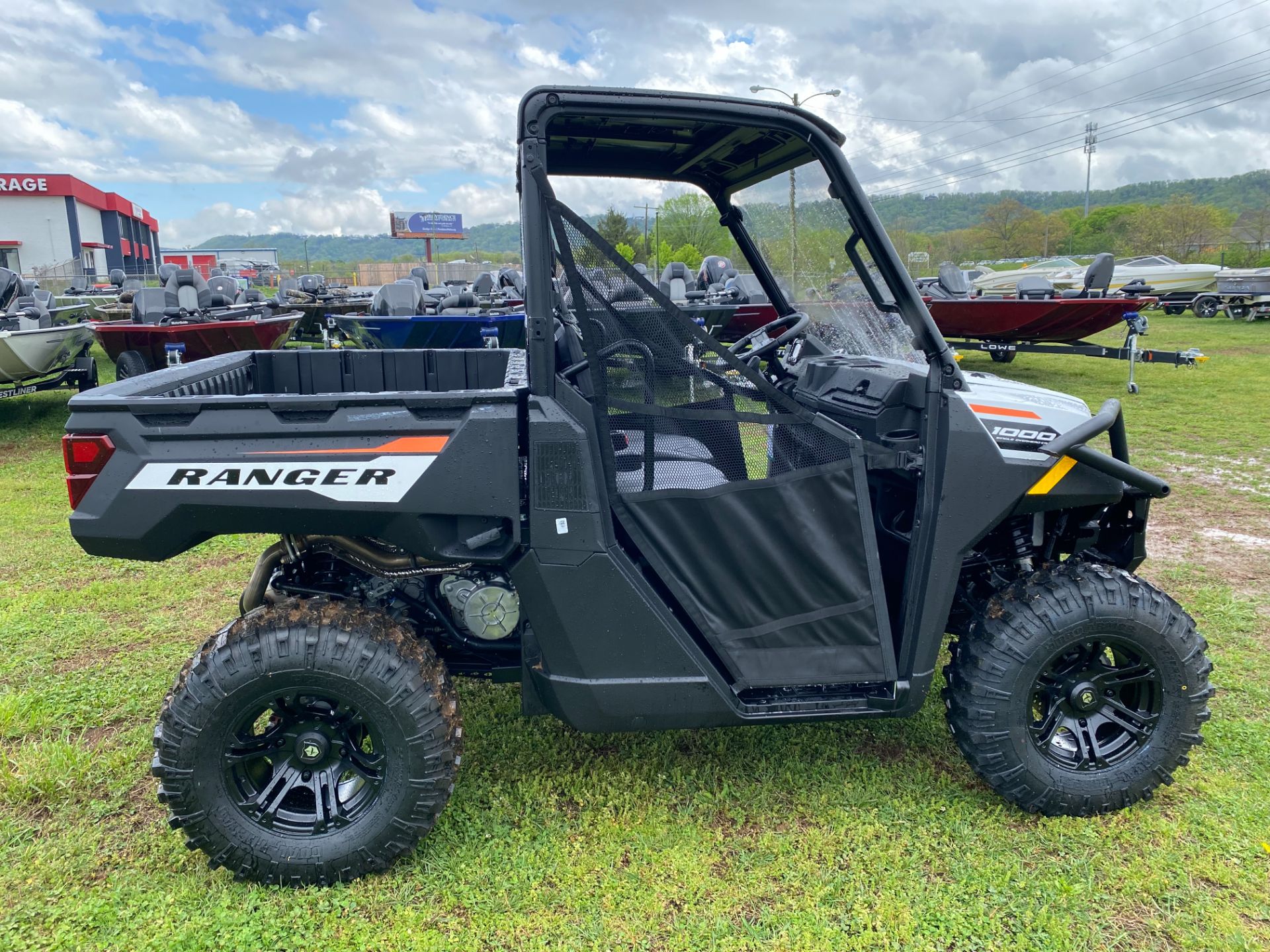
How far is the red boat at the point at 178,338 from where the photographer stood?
10109 millimetres

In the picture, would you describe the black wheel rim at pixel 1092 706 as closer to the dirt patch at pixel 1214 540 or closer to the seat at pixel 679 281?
the dirt patch at pixel 1214 540

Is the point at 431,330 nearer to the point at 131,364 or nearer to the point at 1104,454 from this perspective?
the point at 131,364

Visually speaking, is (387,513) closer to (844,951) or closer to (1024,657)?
(844,951)

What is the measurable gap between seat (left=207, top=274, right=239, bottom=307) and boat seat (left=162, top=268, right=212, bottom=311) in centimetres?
7

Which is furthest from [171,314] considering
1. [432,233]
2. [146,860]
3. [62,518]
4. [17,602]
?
[432,233]

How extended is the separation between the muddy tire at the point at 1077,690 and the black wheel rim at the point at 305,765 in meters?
1.91

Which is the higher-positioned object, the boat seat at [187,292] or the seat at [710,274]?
the seat at [710,274]

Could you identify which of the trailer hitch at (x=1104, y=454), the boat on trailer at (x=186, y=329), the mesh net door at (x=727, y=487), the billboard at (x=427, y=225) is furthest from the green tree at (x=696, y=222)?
the billboard at (x=427, y=225)

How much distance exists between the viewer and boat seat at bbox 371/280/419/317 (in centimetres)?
1170

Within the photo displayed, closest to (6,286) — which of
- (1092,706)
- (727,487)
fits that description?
(727,487)

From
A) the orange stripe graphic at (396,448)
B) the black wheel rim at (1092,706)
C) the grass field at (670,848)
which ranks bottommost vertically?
the grass field at (670,848)

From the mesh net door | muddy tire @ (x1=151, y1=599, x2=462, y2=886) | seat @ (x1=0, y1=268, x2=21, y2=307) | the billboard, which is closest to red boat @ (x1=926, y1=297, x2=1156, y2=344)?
the mesh net door

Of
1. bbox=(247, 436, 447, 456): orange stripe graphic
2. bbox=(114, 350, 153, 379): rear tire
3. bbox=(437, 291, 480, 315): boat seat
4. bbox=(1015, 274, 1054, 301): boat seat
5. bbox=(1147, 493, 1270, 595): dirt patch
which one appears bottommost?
bbox=(1147, 493, 1270, 595): dirt patch

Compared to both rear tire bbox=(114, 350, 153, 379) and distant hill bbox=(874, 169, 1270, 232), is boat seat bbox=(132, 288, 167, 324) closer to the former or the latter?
rear tire bbox=(114, 350, 153, 379)
